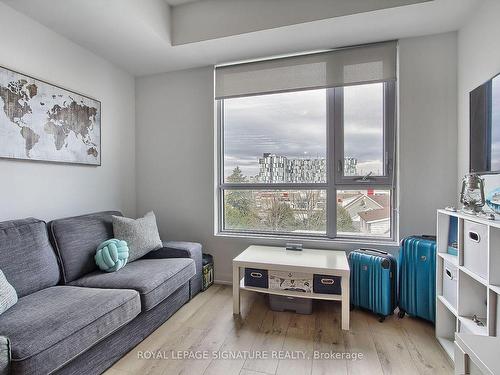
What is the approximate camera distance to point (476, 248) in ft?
4.88

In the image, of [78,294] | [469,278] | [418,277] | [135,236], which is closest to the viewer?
[469,278]

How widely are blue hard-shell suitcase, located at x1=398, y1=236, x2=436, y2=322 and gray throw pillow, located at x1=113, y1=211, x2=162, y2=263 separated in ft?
7.17

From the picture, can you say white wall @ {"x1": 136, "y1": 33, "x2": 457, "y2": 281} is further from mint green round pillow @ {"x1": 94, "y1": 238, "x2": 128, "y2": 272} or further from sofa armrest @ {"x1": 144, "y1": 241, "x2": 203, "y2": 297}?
mint green round pillow @ {"x1": 94, "y1": 238, "x2": 128, "y2": 272}

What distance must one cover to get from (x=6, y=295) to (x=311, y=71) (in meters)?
2.94

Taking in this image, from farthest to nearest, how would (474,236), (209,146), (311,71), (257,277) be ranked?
(209,146) < (311,71) < (257,277) < (474,236)

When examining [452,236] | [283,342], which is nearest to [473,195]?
[452,236]

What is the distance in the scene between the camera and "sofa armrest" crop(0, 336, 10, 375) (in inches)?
45.4

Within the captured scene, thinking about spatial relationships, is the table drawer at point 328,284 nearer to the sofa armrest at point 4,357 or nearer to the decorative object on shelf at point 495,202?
the decorative object on shelf at point 495,202

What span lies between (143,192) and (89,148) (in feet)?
2.78

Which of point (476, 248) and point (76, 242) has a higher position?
point (476, 248)

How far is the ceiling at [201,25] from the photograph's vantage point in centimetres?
205

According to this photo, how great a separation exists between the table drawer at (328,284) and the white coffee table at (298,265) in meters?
0.03

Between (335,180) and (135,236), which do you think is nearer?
(135,236)

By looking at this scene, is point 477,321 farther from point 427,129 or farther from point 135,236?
point 135,236
